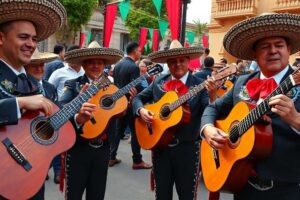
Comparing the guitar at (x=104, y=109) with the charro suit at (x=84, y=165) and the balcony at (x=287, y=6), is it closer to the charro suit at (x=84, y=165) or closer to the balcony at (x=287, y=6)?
the charro suit at (x=84, y=165)

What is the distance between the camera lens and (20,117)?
2.26 meters

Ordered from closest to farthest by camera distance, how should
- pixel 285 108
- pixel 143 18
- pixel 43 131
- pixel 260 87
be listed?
pixel 285 108, pixel 260 87, pixel 43 131, pixel 143 18

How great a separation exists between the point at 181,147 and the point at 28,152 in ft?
5.39

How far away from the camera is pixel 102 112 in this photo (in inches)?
146

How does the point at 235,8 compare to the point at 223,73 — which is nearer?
the point at 223,73

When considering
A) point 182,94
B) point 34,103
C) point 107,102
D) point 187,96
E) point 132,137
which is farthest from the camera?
point 132,137

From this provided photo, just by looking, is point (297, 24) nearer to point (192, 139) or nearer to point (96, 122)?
point (192, 139)

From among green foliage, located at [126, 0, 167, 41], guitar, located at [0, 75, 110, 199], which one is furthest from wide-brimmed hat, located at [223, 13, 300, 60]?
green foliage, located at [126, 0, 167, 41]

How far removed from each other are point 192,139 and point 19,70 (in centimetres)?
183

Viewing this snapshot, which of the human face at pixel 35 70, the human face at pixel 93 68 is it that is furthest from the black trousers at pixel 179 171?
the human face at pixel 35 70

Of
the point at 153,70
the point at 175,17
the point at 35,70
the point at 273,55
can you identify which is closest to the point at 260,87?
the point at 273,55

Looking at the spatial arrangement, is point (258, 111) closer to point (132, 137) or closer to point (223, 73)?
point (223, 73)

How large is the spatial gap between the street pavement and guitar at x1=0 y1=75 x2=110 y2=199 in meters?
2.52

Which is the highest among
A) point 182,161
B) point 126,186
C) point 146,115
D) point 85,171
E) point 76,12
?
point 76,12
